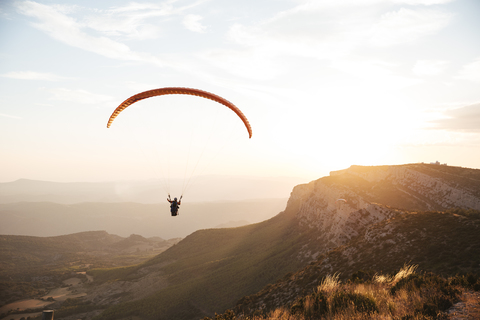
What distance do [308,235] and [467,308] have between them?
48.8 metres

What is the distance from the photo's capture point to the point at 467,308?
8.50 meters

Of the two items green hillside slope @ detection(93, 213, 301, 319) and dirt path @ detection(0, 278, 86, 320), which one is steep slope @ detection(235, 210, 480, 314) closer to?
green hillside slope @ detection(93, 213, 301, 319)

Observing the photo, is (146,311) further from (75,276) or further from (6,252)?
(6,252)

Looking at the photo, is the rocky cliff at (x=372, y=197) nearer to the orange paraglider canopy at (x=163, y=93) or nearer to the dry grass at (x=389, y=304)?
the dry grass at (x=389, y=304)

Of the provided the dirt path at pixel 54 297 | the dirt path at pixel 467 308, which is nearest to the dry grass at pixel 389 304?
the dirt path at pixel 467 308

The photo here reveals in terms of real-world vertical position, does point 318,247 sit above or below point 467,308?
below

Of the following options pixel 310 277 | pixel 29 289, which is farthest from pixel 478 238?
pixel 29 289

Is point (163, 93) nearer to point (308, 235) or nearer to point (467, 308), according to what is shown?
point (467, 308)

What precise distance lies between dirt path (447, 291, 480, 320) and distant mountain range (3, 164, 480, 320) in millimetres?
11439

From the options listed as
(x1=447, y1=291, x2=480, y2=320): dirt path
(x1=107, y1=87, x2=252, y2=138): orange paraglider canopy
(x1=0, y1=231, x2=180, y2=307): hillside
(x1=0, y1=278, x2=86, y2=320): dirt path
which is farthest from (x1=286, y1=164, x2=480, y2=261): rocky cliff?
(x1=0, y1=231, x2=180, y2=307): hillside

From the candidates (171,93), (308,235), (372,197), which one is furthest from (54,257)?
(372,197)

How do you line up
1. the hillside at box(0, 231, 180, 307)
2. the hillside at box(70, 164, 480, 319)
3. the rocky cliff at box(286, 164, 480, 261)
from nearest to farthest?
1. the rocky cliff at box(286, 164, 480, 261)
2. the hillside at box(70, 164, 480, 319)
3. the hillside at box(0, 231, 180, 307)

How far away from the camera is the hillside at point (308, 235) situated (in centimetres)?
4166

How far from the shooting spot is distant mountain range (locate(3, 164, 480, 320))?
24172 millimetres
